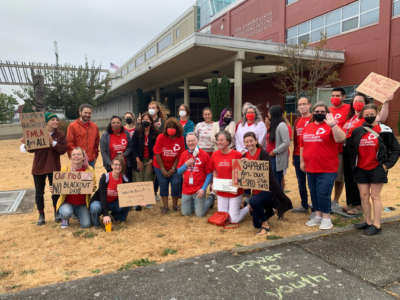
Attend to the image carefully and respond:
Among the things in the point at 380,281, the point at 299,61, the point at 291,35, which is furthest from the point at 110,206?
the point at 291,35

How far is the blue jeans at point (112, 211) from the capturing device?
4.44 metres

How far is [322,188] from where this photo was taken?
13.6ft

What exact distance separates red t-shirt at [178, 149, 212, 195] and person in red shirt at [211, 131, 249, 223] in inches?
11.6

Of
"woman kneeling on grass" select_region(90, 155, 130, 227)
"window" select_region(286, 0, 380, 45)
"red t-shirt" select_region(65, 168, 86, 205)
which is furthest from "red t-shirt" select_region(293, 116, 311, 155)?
"window" select_region(286, 0, 380, 45)

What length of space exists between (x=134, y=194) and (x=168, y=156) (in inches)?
37.7

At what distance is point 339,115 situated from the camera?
4781mm

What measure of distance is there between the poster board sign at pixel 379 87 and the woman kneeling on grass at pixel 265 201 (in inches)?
71.9

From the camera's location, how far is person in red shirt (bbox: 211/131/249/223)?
4.55 meters

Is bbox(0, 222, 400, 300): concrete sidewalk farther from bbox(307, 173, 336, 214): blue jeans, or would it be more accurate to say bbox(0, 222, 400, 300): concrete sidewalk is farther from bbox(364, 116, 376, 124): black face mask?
bbox(364, 116, 376, 124): black face mask

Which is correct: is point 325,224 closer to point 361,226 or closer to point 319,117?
point 361,226

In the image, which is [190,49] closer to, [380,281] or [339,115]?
[339,115]

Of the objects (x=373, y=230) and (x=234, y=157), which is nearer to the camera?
(x=373, y=230)

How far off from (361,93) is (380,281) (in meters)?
2.98

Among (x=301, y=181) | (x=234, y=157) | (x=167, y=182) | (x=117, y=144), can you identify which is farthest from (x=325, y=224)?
(x=117, y=144)
